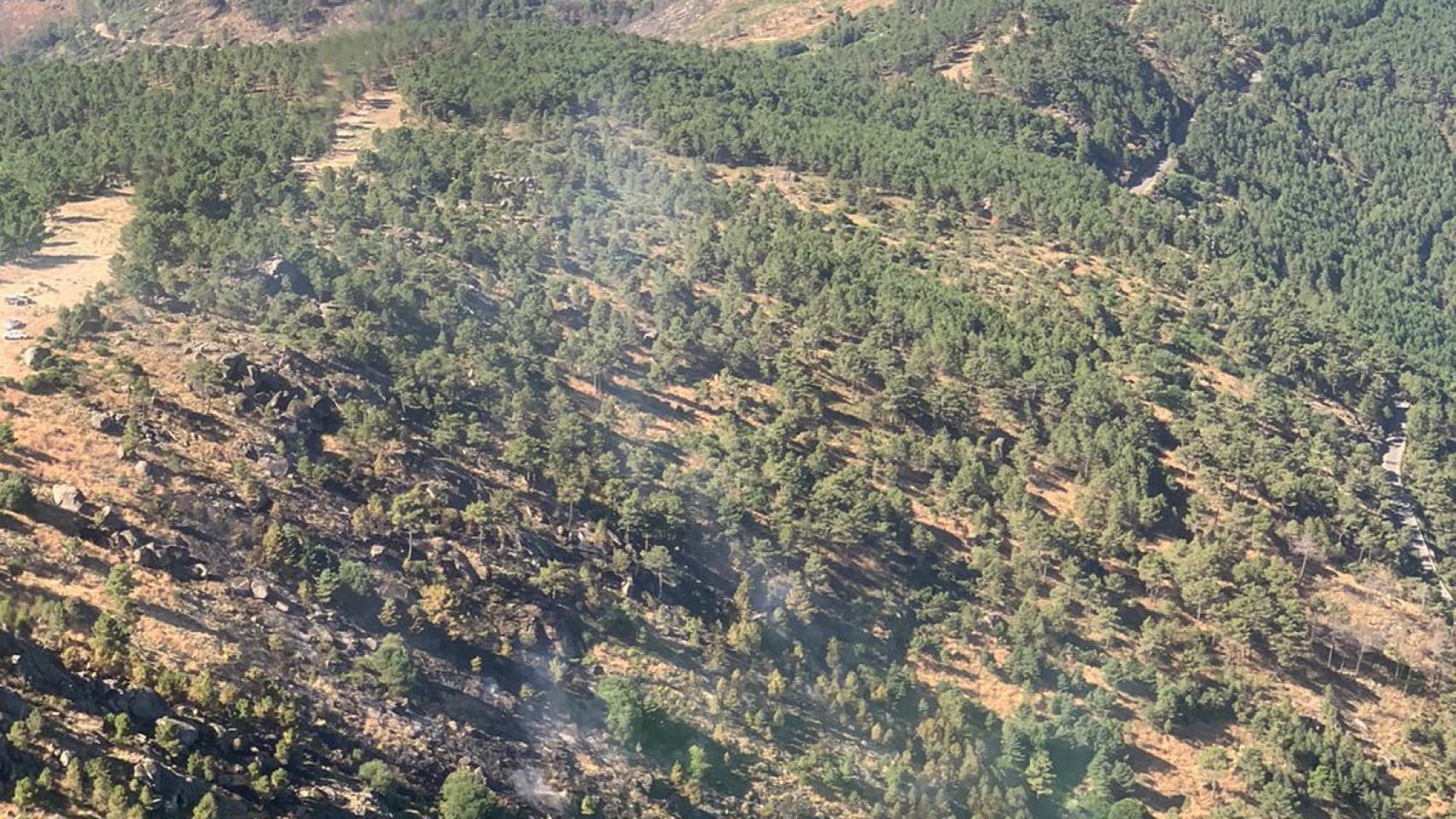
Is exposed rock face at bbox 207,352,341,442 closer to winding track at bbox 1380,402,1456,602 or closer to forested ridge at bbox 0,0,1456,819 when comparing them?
forested ridge at bbox 0,0,1456,819

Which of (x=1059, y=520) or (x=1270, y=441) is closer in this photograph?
(x=1059, y=520)

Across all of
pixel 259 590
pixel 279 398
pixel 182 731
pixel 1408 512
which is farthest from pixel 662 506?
pixel 1408 512

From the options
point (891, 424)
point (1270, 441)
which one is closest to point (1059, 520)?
point (891, 424)

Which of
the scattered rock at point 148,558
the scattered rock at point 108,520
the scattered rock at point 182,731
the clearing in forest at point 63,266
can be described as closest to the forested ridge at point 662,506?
the scattered rock at point 182,731

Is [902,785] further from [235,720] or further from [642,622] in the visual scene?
[235,720]

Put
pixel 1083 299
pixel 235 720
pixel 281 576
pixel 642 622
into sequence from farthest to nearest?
pixel 1083 299 < pixel 642 622 < pixel 281 576 < pixel 235 720

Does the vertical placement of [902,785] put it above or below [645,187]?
below

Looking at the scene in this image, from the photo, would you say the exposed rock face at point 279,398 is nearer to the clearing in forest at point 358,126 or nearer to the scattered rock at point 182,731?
the scattered rock at point 182,731
